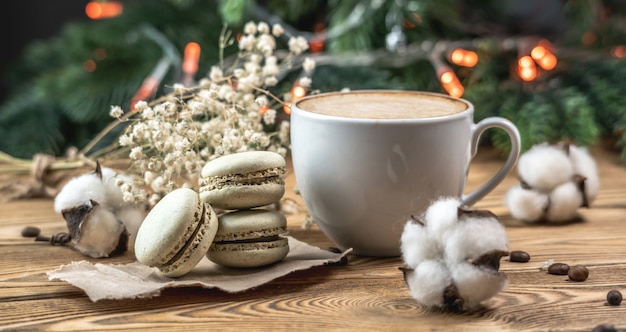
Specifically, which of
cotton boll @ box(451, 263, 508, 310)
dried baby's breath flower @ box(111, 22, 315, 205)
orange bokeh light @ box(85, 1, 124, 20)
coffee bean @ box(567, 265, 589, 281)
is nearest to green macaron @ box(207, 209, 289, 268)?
dried baby's breath flower @ box(111, 22, 315, 205)

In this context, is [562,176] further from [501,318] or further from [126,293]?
[126,293]

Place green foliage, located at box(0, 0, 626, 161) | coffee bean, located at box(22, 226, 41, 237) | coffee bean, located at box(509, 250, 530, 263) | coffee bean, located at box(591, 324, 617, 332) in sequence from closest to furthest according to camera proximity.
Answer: coffee bean, located at box(591, 324, 617, 332), coffee bean, located at box(509, 250, 530, 263), coffee bean, located at box(22, 226, 41, 237), green foliage, located at box(0, 0, 626, 161)

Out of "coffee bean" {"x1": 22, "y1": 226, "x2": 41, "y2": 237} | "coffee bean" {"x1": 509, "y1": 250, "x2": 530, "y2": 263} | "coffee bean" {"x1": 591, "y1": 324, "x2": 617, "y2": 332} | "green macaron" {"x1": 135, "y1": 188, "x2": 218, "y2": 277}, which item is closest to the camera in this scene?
"coffee bean" {"x1": 591, "y1": 324, "x2": 617, "y2": 332}

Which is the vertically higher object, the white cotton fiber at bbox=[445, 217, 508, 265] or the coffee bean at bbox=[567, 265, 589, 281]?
the white cotton fiber at bbox=[445, 217, 508, 265]

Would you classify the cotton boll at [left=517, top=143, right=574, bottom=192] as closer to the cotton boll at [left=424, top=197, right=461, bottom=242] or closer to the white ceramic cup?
the white ceramic cup

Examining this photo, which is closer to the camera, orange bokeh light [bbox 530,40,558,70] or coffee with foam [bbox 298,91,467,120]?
coffee with foam [bbox 298,91,467,120]

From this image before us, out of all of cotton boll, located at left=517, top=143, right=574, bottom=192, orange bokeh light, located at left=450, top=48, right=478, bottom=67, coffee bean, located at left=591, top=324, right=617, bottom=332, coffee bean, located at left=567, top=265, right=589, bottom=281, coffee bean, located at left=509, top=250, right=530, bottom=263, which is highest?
orange bokeh light, located at left=450, top=48, right=478, bottom=67

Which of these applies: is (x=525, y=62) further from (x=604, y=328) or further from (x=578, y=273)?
(x=604, y=328)

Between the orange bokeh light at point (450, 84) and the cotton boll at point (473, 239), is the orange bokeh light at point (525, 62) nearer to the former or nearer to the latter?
the orange bokeh light at point (450, 84)
